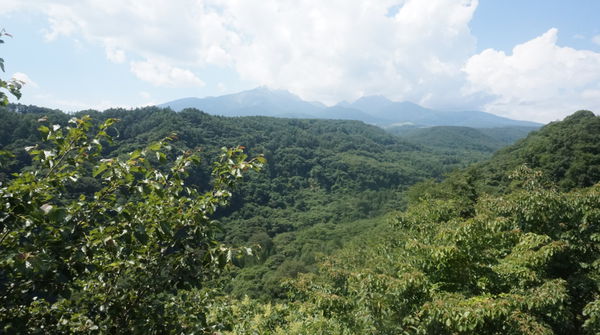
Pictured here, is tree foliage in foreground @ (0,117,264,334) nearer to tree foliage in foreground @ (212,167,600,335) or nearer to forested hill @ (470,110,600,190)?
tree foliage in foreground @ (212,167,600,335)

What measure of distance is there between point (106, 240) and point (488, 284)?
6.80m

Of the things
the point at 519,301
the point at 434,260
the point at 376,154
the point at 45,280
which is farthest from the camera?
the point at 376,154

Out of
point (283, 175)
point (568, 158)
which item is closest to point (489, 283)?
point (568, 158)

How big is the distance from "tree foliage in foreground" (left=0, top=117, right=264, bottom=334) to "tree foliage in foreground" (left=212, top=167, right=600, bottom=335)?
1.13 metres

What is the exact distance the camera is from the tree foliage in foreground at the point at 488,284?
472 centimetres

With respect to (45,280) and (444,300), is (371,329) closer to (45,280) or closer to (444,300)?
(444,300)

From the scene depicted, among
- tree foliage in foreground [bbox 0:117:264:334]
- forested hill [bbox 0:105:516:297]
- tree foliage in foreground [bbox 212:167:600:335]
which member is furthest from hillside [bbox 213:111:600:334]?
forested hill [bbox 0:105:516:297]

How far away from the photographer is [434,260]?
605cm

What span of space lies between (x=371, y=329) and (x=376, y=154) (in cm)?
13246

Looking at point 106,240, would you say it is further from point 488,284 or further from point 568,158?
point 568,158

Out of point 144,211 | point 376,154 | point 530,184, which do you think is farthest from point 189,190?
point 376,154

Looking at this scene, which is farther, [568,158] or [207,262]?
[568,158]

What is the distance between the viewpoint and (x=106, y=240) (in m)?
2.21

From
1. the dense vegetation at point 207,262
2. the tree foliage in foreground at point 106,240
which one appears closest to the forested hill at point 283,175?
the dense vegetation at point 207,262
